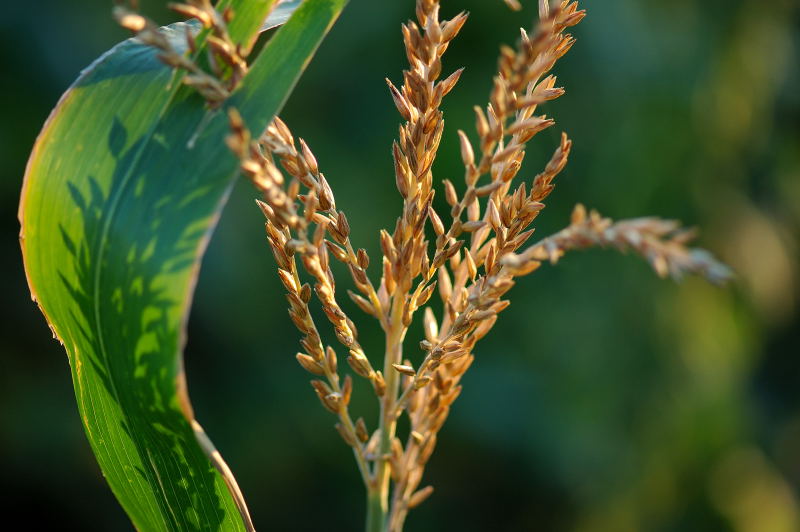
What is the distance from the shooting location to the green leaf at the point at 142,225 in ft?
1.52

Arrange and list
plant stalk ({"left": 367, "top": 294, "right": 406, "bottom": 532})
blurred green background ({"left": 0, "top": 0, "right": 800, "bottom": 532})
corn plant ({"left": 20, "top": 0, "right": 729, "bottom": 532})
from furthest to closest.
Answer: blurred green background ({"left": 0, "top": 0, "right": 800, "bottom": 532}) < plant stalk ({"left": 367, "top": 294, "right": 406, "bottom": 532}) < corn plant ({"left": 20, "top": 0, "right": 729, "bottom": 532})

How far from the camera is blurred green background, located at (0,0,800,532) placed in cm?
271

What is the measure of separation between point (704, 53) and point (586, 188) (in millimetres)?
851

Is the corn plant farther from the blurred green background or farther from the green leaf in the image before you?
the blurred green background

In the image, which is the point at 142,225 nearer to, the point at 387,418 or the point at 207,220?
the point at 207,220

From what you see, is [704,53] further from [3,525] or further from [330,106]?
[3,525]

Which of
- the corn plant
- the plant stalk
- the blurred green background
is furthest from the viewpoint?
the blurred green background

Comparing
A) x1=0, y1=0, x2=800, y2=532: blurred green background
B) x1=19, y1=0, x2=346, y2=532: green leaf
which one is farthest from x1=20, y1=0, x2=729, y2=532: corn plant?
x1=0, y1=0, x2=800, y2=532: blurred green background

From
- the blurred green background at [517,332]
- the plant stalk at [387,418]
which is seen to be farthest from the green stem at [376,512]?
the blurred green background at [517,332]

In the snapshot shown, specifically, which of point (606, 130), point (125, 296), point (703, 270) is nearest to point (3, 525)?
point (606, 130)

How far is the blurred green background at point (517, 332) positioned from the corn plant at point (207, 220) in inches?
81.8

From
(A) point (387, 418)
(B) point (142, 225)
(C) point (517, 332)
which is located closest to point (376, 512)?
(A) point (387, 418)

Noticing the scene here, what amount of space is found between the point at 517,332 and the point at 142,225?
254cm

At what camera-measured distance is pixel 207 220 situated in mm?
440
